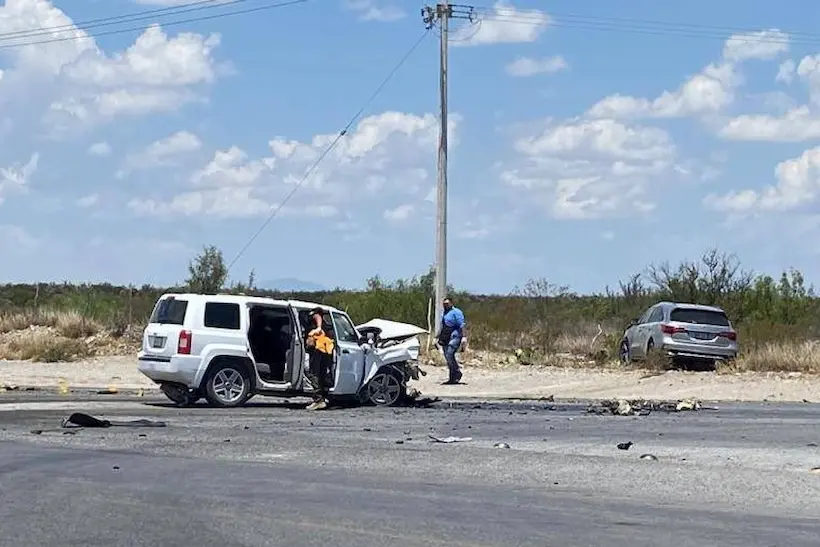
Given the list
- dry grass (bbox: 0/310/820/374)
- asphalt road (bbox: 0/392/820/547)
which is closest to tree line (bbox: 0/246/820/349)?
dry grass (bbox: 0/310/820/374)

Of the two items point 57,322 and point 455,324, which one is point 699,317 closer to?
point 455,324

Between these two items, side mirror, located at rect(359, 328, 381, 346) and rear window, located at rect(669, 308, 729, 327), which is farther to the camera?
rear window, located at rect(669, 308, 729, 327)

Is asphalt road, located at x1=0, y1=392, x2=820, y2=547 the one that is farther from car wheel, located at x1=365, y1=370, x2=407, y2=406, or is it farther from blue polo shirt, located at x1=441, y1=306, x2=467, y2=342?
blue polo shirt, located at x1=441, y1=306, x2=467, y2=342

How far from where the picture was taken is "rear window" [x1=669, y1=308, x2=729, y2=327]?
34.7m

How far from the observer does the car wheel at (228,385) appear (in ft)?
77.6

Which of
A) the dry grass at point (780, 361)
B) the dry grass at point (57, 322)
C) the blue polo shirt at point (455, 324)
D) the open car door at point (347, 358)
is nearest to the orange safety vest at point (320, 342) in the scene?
the open car door at point (347, 358)

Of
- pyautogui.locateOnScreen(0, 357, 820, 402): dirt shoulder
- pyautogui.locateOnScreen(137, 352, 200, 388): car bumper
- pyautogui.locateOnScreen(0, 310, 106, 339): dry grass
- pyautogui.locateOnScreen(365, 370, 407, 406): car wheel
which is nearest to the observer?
pyautogui.locateOnScreen(137, 352, 200, 388): car bumper

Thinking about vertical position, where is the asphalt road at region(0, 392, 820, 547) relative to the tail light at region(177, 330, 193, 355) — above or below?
below

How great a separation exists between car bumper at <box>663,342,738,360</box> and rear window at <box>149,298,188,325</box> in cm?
1463

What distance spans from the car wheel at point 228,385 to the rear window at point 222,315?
2.10 ft

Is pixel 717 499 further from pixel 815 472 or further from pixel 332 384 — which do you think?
pixel 332 384

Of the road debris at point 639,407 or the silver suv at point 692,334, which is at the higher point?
the silver suv at point 692,334

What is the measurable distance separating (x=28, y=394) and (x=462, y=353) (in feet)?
49.7

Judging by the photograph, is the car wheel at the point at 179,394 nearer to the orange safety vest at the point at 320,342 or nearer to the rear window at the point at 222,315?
the rear window at the point at 222,315
